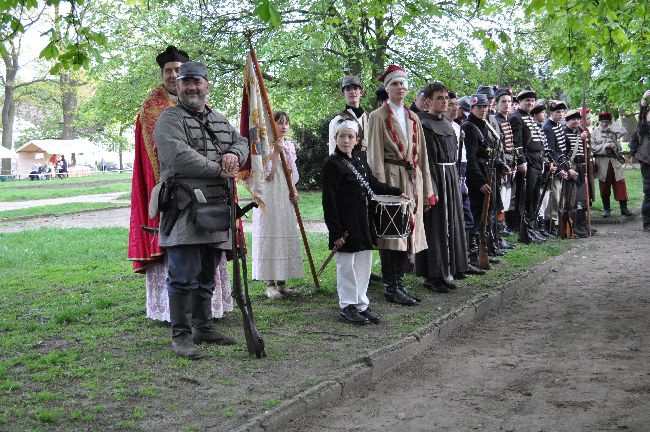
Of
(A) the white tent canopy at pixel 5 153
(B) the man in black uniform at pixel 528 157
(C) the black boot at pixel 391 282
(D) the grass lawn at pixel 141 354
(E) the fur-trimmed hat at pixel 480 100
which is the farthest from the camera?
(A) the white tent canopy at pixel 5 153

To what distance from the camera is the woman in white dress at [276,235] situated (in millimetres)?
8812

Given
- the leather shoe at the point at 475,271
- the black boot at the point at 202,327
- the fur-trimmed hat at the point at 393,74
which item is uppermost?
the fur-trimmed hat at the point at 393,74

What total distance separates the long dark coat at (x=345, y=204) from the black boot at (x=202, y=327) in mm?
1402

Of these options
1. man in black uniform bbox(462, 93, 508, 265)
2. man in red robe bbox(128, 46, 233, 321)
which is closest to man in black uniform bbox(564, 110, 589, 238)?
man in black uniform bbox(462, 93, 508, 265)

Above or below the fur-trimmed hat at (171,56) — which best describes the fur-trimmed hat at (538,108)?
below

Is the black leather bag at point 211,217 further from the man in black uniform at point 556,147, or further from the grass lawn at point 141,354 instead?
the man in black uniform at point 556,147

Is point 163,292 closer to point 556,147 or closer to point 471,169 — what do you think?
point 471,169

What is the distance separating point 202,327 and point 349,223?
171cm

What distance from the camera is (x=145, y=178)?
24.0 feet

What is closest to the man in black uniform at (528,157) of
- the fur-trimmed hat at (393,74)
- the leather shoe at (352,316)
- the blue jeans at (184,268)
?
the fur-trimmed hat at (393,74)

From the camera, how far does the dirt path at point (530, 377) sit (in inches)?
201

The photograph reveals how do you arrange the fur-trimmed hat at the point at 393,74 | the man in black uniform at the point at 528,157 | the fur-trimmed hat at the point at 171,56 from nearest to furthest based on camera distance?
the fur-trimmed hat at the point at 171,56 < the fur-trimmed hat at the point at 393,74 < the man in black uniform at the point at 528,157

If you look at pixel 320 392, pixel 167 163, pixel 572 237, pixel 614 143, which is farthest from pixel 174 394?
pixel 614 143

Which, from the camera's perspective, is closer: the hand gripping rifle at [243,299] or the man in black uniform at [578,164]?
the hand gripping rifle at [243,299]
